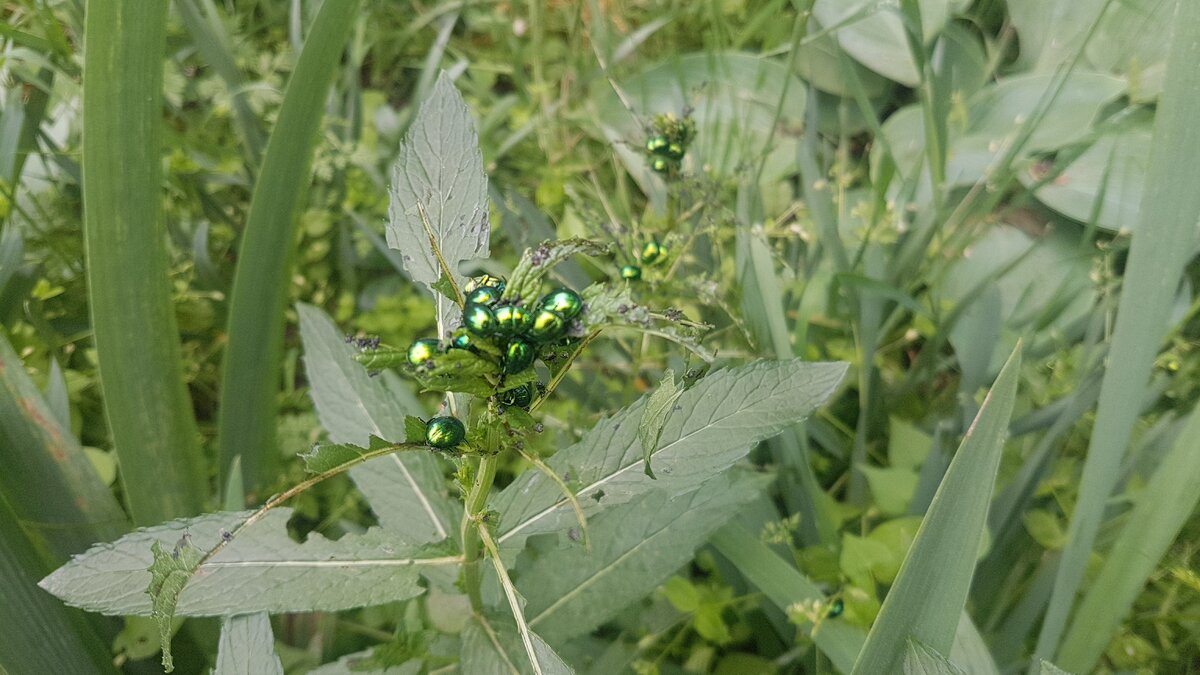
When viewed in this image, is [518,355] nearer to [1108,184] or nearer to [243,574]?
[243,574]

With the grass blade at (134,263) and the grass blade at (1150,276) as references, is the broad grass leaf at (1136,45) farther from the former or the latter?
the grass blade at (134,263)

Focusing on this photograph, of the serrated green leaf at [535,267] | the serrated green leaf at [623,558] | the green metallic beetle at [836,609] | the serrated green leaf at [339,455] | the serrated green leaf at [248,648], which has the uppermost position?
the serrated green leaf at [535,267]

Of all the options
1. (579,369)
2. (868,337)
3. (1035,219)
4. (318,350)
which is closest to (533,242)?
(579,369)

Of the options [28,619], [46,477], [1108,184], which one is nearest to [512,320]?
[28,619]

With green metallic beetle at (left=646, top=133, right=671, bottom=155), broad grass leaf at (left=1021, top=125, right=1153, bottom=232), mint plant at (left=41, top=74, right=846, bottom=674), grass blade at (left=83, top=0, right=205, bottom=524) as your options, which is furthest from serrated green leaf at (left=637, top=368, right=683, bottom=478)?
broad grass leaf at (left=1021, top=125, right=1153, bottom=232)

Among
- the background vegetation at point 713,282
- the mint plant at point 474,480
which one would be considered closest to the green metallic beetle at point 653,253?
the background vegetation at point 713,282

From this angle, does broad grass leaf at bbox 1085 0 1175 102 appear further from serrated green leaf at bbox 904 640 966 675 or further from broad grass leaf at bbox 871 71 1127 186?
serrated green leaf at bbox 904 640 966 675
